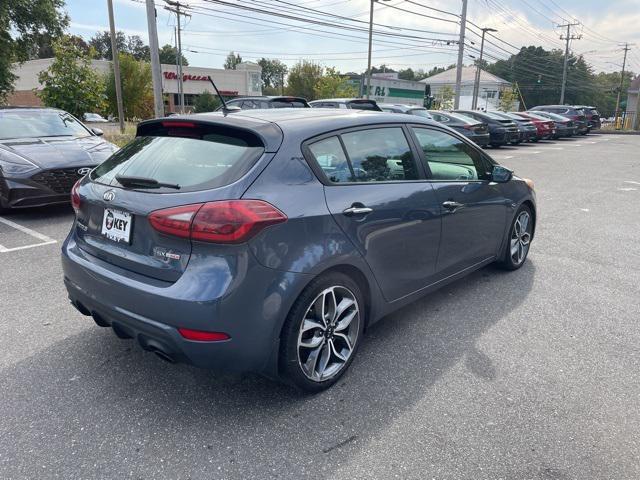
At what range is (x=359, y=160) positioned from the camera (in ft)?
10.4

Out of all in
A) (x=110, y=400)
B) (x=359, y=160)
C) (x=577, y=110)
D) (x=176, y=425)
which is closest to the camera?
(x=176, y=425)

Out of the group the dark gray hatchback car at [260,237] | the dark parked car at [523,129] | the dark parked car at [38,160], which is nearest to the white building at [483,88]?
the dark parked car at [523,129]

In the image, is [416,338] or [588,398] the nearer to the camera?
[588,398]

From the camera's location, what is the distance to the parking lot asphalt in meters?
2.33

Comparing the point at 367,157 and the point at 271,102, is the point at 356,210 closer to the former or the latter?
the point at 367,157

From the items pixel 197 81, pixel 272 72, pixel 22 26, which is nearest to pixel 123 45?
pixel 272 72

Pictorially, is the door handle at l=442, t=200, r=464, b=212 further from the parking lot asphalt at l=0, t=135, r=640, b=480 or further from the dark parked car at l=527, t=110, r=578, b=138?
the dark parked car at l=527, t=110, r=578, b=138

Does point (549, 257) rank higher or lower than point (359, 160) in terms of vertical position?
lower

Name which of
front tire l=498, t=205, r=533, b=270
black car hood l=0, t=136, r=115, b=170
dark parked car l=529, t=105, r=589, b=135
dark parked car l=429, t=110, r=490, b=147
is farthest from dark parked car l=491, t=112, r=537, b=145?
black car hood l=0, t=136, r=115, b=170

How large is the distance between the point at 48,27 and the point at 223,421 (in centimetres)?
1990

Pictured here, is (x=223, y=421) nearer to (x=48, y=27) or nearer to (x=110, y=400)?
(x=110, y=400)

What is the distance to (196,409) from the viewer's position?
271cm

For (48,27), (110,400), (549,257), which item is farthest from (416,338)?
(48,27)

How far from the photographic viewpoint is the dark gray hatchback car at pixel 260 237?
243 cm
